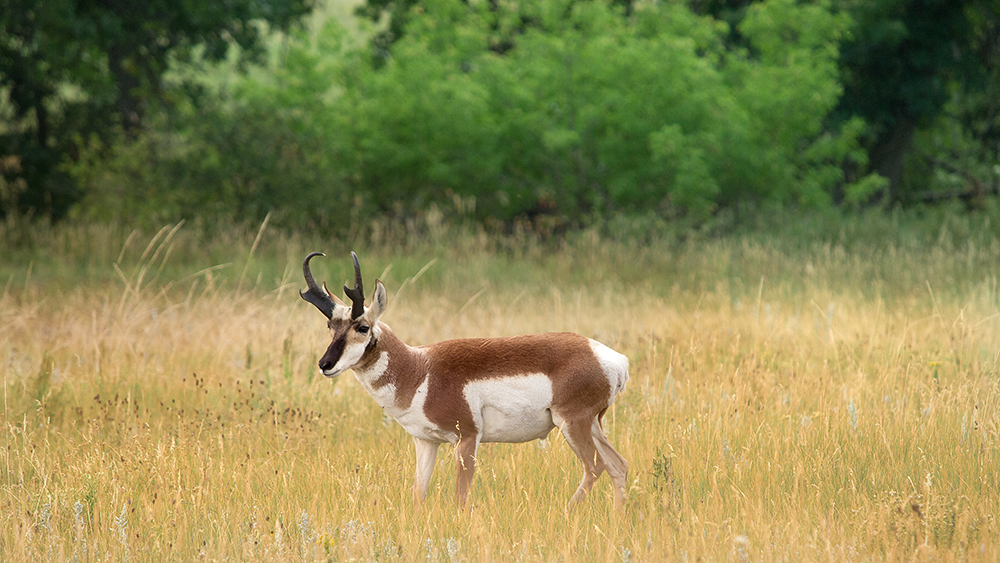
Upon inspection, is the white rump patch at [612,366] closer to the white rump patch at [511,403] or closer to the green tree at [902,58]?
the white rump patch at [511,403]

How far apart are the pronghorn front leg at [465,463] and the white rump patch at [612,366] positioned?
0.73 m

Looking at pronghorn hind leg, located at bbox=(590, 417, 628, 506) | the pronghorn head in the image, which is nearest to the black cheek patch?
the pronghorn head

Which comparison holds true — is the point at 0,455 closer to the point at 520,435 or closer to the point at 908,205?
the point at 520,435

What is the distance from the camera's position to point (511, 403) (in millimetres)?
4762

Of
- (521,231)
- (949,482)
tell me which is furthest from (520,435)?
(521,231)

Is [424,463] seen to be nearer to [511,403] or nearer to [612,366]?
[511,403]

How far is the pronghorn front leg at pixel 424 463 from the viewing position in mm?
4922

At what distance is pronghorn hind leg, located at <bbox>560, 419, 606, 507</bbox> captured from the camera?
4.77 metres

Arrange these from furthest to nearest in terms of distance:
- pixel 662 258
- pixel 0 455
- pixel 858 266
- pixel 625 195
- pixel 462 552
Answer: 1. pixel 625 195
2. pixel 662 258
3. pixel 858 266
4. pixel 0 455
5. pixel 462 552

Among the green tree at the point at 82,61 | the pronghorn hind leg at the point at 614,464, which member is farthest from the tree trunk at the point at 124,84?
the pronghorn hind leg at the point at 614,464

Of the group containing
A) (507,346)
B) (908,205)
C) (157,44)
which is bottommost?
(908,205)

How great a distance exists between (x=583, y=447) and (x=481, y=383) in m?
0.61

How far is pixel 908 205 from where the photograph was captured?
91.4 ft

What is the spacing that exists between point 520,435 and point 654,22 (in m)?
18.5
